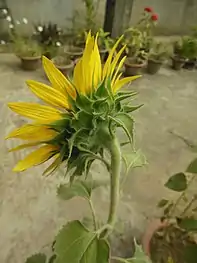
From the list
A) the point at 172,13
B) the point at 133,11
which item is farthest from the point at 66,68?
the point at 172,13

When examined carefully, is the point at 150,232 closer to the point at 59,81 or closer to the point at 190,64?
the point at 59,81

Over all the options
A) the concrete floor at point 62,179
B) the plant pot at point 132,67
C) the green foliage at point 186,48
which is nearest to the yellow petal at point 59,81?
the concrete floor at point 62,179

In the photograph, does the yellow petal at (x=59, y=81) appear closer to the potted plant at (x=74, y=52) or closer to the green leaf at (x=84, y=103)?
the green leaf at (x=84, y=103)

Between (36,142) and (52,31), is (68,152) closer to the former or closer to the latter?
(36,142)

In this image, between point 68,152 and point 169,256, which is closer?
point 68,152

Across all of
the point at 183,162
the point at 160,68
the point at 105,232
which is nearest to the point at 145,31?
the point at 160,68
